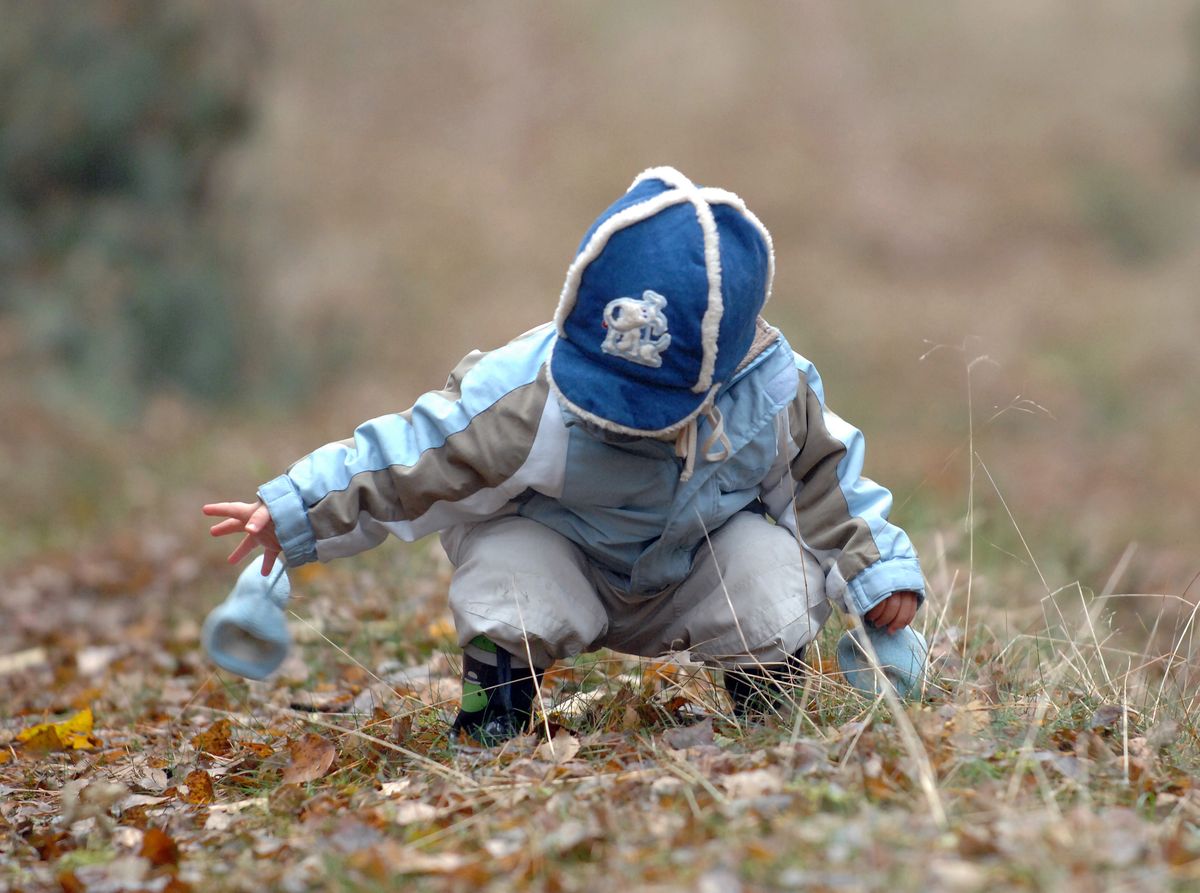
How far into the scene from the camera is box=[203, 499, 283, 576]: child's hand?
278 cm

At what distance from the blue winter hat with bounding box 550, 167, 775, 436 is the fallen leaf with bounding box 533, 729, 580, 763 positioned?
65 centimetres

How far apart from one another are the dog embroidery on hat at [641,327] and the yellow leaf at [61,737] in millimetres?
1843

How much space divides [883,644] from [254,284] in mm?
8805

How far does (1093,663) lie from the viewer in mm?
3445

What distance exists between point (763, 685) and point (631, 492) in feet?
1.80

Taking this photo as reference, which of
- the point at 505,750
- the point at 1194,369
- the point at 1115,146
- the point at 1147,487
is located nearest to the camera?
the point at 505,750

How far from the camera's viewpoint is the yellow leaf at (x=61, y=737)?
3.46 m

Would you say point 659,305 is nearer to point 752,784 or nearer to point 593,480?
point 593,480

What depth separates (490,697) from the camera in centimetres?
303

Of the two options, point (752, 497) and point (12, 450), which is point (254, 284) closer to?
point (12, 450)

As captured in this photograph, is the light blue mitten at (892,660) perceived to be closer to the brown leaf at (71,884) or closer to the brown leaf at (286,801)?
the brown leaf at (286,801)

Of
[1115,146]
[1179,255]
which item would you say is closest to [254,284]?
[1179,255]

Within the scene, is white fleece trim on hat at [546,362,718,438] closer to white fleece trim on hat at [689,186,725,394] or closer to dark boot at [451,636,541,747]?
white fleece trim on hat at [689,186,725,394]

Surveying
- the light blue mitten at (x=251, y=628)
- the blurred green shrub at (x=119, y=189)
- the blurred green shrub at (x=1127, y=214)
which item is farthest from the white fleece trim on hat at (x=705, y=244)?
the blurred green shrub at (x=1127, y=214)
